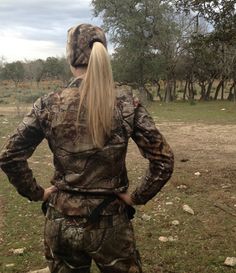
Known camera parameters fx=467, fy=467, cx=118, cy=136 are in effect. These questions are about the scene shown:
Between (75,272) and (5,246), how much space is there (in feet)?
9.93

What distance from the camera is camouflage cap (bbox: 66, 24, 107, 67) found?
7.72ft

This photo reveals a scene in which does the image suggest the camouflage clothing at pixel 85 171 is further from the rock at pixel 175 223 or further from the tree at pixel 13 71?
the tree at pixel 13 71

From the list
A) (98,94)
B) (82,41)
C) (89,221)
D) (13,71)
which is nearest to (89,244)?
(89,221)

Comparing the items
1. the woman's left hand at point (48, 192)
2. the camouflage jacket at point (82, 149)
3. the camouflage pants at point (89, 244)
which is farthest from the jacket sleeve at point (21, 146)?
the camouflage pants at point (89, 244)

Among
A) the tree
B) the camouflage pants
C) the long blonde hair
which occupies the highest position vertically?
the long blonde hair

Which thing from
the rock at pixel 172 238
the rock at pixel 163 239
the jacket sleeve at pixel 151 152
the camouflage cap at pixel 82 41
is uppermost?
the camouflage cap at pixel 82 41

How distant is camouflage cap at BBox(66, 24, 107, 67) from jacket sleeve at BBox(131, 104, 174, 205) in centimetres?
38

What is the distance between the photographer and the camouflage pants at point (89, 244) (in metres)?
2.39

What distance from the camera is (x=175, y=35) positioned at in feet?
108

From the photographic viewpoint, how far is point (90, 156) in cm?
233

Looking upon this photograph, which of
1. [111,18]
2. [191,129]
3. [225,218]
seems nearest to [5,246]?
[225,218]

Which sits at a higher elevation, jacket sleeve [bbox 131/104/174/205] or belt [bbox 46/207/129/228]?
jacket sleeve [bbox 131/104/174/205]

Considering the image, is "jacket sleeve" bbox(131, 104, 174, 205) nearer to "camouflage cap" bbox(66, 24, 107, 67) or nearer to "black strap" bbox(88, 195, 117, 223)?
"black strap" bbox(88, 195, 117, 223)

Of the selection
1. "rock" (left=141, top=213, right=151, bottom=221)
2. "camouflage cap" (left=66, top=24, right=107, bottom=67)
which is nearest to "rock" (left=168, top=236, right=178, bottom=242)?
"rock" (left=141, top=213, right=151, bottom=221)
